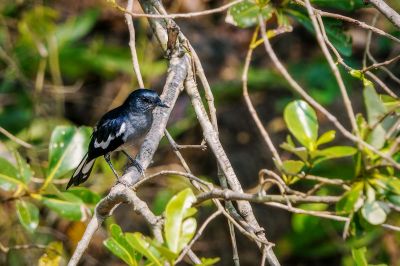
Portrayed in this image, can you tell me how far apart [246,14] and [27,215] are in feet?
5.16

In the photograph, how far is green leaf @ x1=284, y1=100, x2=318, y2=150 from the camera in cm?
227

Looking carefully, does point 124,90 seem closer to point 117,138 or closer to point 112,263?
point 112,263

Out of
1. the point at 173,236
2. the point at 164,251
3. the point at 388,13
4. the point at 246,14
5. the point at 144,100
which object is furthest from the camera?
the point at 144,100

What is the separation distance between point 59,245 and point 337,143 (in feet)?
10.3

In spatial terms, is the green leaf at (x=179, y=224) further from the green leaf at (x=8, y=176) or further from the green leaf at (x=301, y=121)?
the green leaf at (x=8, y=176)

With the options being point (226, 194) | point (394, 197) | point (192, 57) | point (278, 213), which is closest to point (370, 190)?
point (394, 197)

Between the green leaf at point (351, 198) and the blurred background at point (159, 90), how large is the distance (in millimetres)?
3320

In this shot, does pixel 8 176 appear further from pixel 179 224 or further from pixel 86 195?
pixel 179 224

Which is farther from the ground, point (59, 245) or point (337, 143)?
point (59, 245)

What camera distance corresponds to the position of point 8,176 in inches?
144

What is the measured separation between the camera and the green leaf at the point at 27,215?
367cm

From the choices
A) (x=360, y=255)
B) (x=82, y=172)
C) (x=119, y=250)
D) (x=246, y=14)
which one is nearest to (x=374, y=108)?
(x=360, y=255)

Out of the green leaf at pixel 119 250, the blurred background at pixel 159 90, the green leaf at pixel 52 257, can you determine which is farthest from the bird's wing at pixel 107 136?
the green leaf at pixel 119 250

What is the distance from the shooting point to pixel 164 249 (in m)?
1.99
